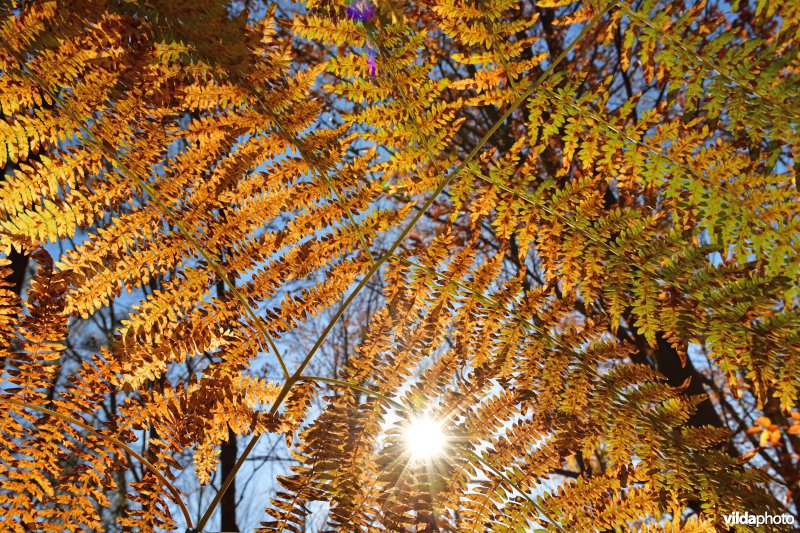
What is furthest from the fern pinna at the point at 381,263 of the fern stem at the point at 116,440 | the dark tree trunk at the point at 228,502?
the dark tree trunk at the point at 228,502

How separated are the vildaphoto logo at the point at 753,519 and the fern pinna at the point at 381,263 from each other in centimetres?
2

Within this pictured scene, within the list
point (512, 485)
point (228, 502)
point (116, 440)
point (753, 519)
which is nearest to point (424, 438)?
point (512, 485)

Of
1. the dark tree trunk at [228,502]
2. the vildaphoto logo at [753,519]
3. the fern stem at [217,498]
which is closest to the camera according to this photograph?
the fern stem at [217,498]

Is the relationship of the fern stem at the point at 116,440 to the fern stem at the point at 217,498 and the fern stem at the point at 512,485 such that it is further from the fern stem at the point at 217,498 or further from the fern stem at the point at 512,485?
the fern stem at the point at 512,485

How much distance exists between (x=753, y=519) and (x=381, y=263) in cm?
108

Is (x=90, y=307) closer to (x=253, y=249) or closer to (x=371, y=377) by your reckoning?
(x=253, y=249)

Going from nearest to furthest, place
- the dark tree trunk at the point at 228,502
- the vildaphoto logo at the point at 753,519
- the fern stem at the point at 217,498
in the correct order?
the fern stem at the point at 217,498, the vildaphoto logo at the point at 753,519, the dark tree trunk at the point at 228,502

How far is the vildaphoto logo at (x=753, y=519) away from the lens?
1.11m

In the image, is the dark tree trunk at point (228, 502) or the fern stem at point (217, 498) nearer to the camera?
the fern stem at point (217, 498)

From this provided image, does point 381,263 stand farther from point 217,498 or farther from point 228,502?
point 228,502

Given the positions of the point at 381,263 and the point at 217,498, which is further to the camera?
the point at 381,263

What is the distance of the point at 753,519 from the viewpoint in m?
1.11

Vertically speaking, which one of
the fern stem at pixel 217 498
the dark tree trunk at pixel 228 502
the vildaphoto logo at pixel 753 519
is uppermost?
the dark tree trunk at pixel 228 502

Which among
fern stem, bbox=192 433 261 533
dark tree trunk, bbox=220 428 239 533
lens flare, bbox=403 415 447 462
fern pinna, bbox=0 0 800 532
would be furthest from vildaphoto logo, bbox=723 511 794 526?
dark tree trunk, bbox=220 428 239 533
